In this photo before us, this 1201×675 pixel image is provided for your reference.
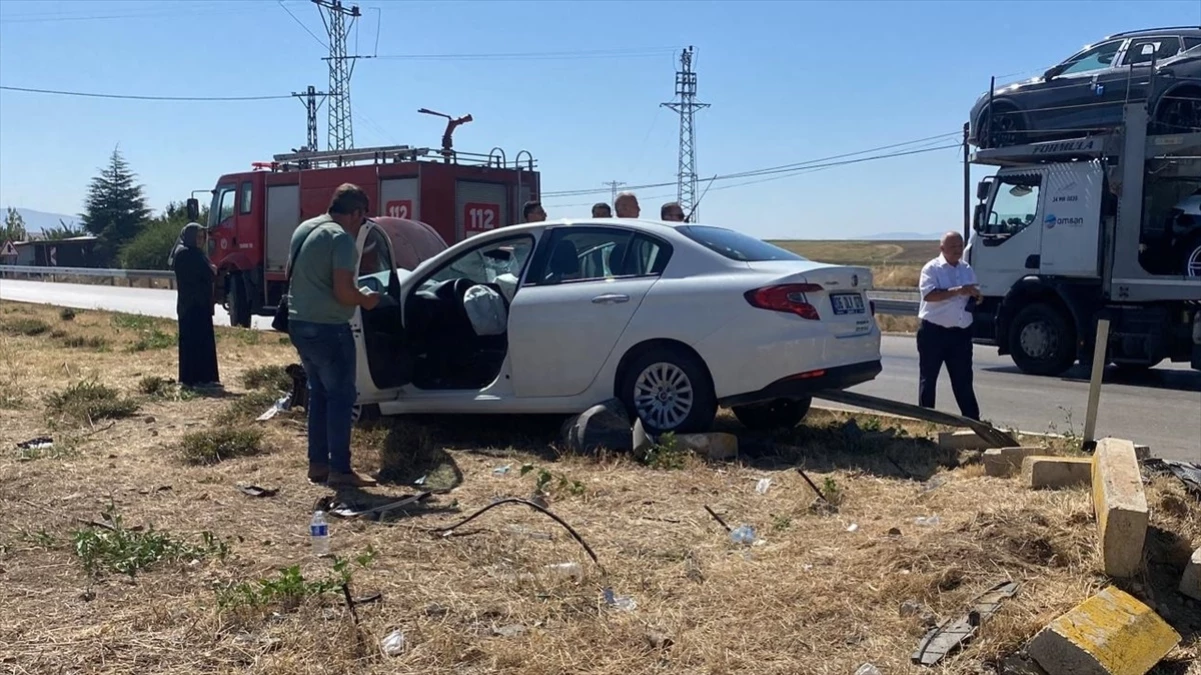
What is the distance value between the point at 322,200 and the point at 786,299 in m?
14.7

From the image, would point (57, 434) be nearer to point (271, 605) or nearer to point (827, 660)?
point (271, 605)

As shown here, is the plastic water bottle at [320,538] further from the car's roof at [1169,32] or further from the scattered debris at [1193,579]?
the car's roof at [1169,32]

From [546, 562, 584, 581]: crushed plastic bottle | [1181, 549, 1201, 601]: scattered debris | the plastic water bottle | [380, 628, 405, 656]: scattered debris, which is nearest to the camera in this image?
[380, 628, 405, 656]: scattered debris

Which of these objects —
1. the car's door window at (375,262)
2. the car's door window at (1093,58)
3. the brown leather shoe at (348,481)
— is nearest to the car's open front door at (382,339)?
the car's door window at (375,262)

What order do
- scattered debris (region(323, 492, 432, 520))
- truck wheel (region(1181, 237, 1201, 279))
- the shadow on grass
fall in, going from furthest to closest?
truck wheel (region(1181, 237, 1201, 279)), the shadow on grass, scattered debris (region(323, 492, 432, 520))

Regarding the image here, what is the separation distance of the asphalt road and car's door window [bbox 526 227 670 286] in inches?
140

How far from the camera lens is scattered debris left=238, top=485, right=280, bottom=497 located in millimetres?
6246

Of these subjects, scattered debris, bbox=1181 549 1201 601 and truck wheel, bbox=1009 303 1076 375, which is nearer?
scattered debris, bbox=1181 549 1201 601

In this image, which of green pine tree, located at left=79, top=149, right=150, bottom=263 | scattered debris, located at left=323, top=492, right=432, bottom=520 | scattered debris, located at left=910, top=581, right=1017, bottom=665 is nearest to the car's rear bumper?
scattered debris, located at left=323, top=492, right=432, bottom=520

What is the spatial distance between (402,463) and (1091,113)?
33.5ft

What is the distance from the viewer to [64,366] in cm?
1236

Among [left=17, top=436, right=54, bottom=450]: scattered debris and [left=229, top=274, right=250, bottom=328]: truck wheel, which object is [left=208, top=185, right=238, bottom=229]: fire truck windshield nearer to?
[left=229, top=274, right=250, bottom=328]: truck wheel

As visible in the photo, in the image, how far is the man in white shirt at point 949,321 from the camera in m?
8.45

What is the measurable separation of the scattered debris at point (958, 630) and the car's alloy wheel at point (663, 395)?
3.26m
